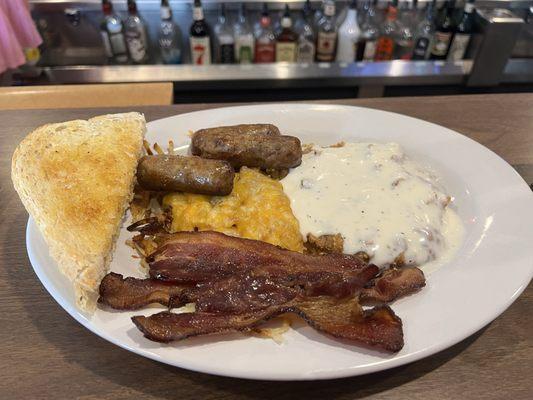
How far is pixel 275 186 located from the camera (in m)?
1.97

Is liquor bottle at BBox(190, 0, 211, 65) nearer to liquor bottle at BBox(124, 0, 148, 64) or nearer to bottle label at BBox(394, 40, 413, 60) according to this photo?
liquor bottle at BBox(124, 0, 148, 64)

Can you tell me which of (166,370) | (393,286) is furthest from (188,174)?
(393,286)

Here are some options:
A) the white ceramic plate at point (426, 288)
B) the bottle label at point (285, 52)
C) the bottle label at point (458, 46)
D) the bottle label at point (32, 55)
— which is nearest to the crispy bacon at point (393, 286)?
the white ceramic plate at point (426, 288)

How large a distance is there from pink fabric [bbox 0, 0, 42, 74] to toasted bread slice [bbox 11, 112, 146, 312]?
2.11m

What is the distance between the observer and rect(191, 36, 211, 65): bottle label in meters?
4.00

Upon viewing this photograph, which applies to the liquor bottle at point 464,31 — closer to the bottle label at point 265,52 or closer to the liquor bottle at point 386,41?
the liquor bottle at point 386,41

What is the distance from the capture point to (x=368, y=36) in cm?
416

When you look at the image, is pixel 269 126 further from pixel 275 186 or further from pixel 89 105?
pixel 89 105

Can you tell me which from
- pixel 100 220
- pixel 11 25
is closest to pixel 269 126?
pixel 100 220

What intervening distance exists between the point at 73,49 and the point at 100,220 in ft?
11.0

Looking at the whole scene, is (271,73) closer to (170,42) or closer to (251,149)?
(170,42)

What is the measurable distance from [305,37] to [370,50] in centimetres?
64

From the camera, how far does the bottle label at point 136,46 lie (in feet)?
13.3

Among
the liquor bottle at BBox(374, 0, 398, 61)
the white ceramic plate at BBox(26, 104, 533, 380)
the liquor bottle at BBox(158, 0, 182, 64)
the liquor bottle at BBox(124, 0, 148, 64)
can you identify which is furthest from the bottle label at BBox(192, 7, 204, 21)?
the white ceramic plate at BBox(26, 104, 533, 380)
